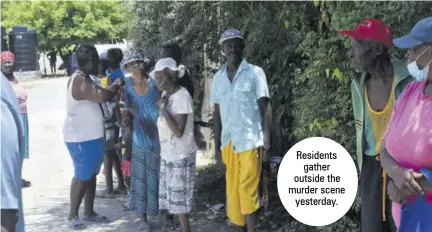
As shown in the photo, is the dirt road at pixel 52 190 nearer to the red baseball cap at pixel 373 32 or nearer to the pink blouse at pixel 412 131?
the red baseball cap at pixel 373 32

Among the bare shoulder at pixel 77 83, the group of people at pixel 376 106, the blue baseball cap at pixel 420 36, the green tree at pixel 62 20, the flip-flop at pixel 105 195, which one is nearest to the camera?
the blue baseball cap at pixel 420 36

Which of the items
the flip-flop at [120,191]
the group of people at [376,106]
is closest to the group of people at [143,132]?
the flip-flop at [120,191]

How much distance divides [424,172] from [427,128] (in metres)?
0.21

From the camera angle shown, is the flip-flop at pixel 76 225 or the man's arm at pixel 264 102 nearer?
the man's arm at pixel 264 102

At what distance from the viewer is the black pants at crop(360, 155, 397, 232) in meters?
3.81

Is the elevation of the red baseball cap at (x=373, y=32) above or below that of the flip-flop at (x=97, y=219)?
above

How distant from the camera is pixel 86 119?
6168mm

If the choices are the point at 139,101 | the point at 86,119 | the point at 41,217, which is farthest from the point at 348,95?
the point at 41,217

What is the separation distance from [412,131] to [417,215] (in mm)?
441

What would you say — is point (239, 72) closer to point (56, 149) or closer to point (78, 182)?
point (78, 182)

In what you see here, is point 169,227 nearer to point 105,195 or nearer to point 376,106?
point 105,195

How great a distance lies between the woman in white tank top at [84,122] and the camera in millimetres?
6125

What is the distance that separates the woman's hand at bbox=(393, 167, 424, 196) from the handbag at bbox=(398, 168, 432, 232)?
4.4 inches

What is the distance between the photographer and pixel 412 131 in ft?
9.96
